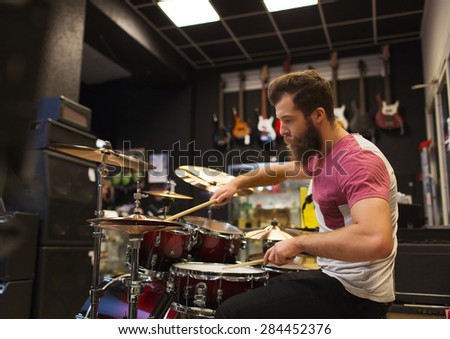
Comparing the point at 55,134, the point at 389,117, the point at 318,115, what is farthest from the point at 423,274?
the point at 389,117

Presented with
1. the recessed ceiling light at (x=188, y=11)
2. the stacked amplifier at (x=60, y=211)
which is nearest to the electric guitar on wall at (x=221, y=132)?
the recessed ceiling light at (x=188, y=11)

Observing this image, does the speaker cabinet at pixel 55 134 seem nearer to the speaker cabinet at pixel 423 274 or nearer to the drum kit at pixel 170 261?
the drum kit at pixel 170 261

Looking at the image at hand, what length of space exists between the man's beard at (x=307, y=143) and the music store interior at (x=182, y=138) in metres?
0.65

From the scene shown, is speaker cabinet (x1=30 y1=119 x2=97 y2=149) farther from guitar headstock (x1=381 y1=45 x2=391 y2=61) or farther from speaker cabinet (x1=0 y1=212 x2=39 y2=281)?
guitar headstock (x1=381 y1=45 x2=391 y2=61)

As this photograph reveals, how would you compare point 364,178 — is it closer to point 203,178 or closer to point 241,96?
point 203,178

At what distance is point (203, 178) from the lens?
8.36ft

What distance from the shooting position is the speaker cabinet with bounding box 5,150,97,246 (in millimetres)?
2898

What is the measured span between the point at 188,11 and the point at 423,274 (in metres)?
3.68

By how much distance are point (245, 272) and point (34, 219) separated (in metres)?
1.67

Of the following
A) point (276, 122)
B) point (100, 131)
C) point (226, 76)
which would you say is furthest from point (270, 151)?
point (100, 131)

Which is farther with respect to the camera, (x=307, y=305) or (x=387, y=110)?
(x=387, y=110)

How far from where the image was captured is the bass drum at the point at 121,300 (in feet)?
7.07

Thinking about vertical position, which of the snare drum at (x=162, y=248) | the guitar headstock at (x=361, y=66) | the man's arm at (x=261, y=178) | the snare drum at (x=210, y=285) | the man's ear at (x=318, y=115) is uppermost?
the guitar headstock at (x=361, y=66)

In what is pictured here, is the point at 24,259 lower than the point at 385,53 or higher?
lower
